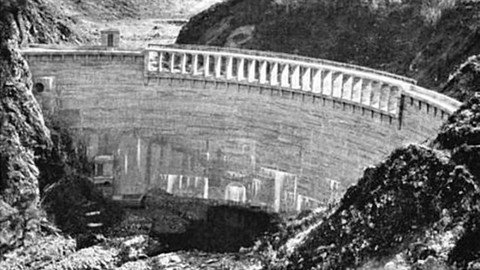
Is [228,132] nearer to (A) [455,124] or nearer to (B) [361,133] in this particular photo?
(B) [361,133]

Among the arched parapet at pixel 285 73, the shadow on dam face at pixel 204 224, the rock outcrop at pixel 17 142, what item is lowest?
the shadow on dam face at pixel 204 224

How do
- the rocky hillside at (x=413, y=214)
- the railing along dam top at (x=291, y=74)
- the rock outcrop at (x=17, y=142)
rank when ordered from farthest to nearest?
1. the rock outcrop at (x=17, y=142)
2. the railing along dam top at (x=291, y=74)
3. the rocky hillside at (x=413, y=214)

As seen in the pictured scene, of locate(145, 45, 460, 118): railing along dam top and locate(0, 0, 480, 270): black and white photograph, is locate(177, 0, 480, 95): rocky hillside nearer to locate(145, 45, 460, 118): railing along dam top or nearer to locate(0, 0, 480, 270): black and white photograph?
locate(0, 0, 480, 270): black and white photograph

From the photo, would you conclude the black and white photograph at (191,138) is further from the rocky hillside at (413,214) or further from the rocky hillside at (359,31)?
the rocky hillside at (413,214)

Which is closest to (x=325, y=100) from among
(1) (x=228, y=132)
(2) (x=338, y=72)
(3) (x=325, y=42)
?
(2) (x=338, y=72)

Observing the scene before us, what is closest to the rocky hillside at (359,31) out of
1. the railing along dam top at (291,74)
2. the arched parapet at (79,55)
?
the railing along dam top at (291,74)

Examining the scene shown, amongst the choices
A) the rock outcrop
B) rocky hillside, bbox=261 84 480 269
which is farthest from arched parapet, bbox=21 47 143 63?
rocky hillside, bbox=261 84 480 269
